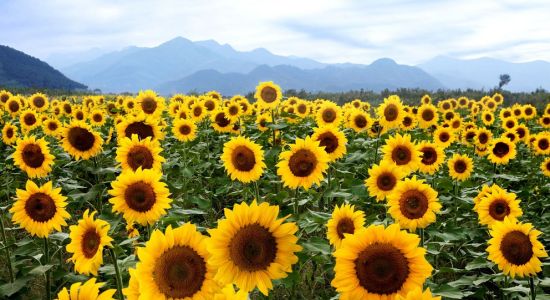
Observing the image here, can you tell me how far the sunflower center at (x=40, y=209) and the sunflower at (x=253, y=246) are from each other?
2.83m

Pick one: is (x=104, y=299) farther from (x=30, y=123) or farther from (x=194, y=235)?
(x=30, y=123)

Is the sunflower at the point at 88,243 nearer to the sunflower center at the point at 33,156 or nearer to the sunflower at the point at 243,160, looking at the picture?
the sunflower at the point at 243,160

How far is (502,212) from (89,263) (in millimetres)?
4286

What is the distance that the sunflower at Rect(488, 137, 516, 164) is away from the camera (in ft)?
28.3

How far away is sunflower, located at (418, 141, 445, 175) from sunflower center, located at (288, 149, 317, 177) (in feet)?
8.02

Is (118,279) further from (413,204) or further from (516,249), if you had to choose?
(516,249)

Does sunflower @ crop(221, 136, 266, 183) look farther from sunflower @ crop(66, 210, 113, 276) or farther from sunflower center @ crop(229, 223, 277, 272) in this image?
sunflower center @ crop(229, 223, 277, 272)

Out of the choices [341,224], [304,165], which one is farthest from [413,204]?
[304,165]

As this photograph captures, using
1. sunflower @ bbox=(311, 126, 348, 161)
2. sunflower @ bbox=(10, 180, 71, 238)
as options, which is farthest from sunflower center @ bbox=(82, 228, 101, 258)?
sunflower @ bbox=(311, 126, 348, 161)

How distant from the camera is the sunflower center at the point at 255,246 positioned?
2652 millimetres

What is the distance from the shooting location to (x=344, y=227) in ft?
14.3

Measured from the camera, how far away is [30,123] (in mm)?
11008

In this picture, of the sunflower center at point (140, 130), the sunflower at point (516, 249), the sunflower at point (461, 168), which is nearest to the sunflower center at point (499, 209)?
the sunflower at point (516, 249)

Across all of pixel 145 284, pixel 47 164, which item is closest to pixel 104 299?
pixel 145 284
